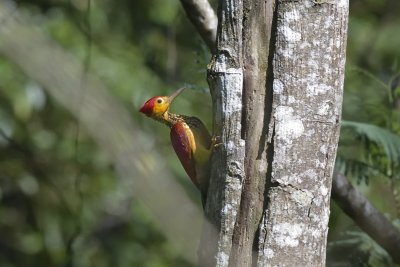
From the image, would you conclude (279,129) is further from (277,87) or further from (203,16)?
(203,16)

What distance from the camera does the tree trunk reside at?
2.54 meters

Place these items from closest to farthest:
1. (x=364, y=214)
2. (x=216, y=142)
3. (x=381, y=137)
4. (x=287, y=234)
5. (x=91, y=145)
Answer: (x=287, y=234) → (x=216, y=142) → (x=364, y=214) → (x=381, y=137) → (x=91, y=145)

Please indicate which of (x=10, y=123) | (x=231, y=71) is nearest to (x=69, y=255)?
(x=10, y=123)

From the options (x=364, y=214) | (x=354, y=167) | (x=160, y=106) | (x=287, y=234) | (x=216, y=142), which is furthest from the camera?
(x=354, y=167)

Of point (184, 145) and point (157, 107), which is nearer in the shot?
point (184, 145)

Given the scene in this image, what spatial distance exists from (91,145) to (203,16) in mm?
2439

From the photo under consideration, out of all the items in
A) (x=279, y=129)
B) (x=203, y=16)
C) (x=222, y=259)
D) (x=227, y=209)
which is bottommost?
(x=222, y=259)

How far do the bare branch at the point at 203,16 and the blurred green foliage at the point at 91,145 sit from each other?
1748 millimetres

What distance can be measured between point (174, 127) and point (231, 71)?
94cm

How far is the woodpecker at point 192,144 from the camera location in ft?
10.2

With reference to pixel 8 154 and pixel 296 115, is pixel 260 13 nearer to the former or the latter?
pixel 296 115

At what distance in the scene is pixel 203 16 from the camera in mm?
3850

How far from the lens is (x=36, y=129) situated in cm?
594

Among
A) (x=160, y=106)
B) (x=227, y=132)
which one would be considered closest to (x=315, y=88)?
(x=227, y=132)
